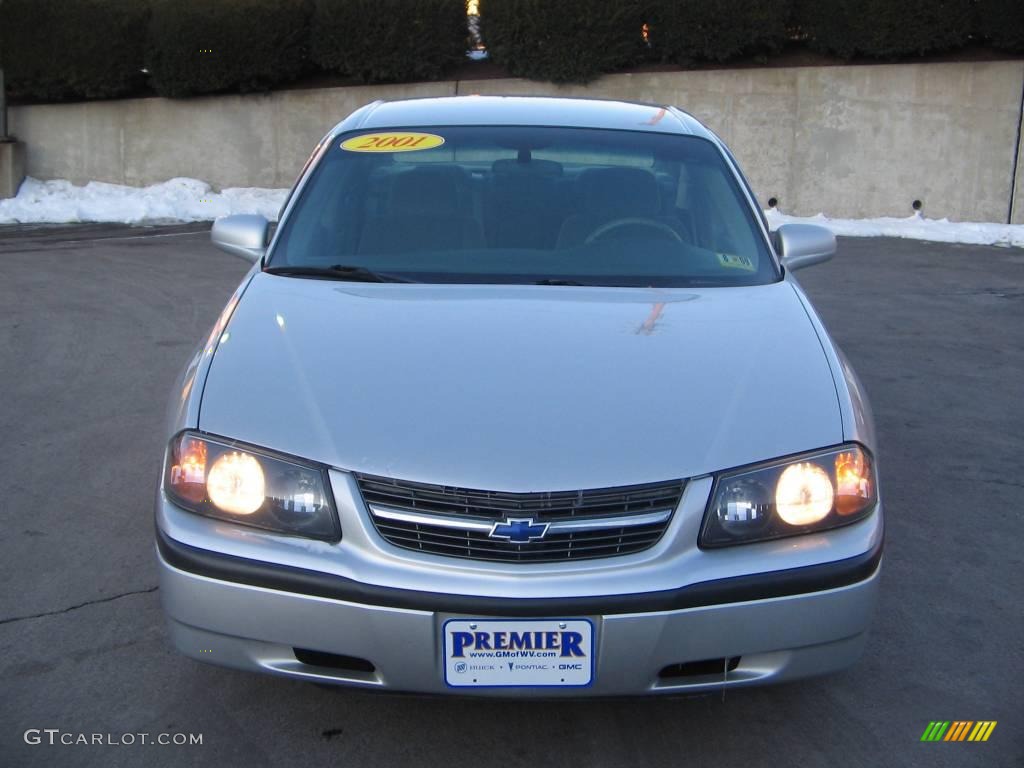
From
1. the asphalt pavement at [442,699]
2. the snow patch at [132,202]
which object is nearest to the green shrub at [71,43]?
the snow patch at [132,202]

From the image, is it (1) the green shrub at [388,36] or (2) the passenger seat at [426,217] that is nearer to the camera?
(2) the passenger seat at [426,217]

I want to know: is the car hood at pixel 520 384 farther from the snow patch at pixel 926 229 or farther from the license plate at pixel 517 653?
the snow patch at pixel 926 229

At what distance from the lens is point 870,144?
1535cm

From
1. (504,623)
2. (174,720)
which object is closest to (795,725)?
(504,623)

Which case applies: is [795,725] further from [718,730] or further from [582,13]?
[582,13]

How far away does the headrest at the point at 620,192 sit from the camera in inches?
160

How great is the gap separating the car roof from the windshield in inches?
2.9

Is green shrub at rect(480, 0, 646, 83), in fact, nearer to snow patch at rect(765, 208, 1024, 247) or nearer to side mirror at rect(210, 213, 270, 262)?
snow patch at rect(765, 208, 1024, 247)

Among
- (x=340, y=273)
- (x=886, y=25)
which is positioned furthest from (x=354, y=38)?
(x=340, y=273)

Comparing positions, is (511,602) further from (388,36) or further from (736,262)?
(388,36)

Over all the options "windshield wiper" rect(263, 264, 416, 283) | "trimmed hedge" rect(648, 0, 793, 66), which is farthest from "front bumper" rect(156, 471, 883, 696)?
"trimmed hedge" rect(648, 0, 793, 66)

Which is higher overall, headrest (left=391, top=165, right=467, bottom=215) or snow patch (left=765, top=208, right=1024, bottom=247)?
headrest (left=391, top=165, right=467, bottom=215)

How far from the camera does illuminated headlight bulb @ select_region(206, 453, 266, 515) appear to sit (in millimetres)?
2744

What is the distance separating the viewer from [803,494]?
2.77 m
